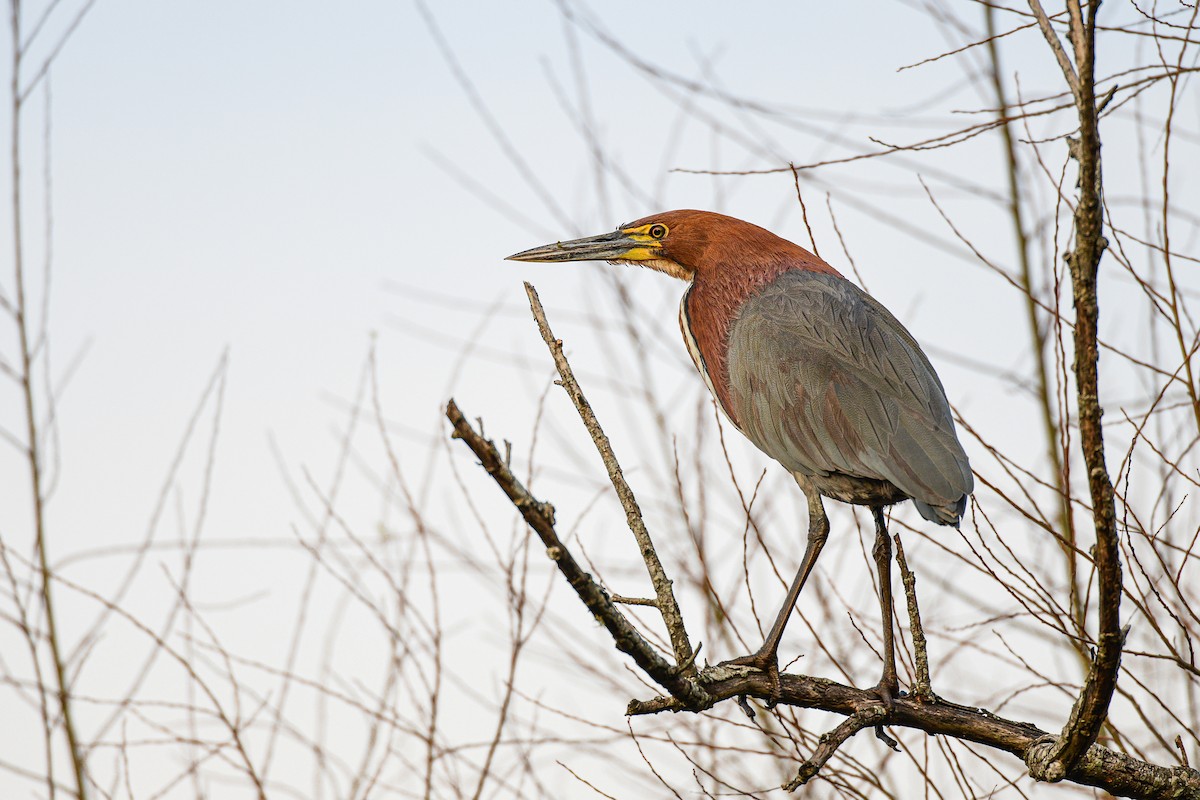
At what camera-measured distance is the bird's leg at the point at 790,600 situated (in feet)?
9.57


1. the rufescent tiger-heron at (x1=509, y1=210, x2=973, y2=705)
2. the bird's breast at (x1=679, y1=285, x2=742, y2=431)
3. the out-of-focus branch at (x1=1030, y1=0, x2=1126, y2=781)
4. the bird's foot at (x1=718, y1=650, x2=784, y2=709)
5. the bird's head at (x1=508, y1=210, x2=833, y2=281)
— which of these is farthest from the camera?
the bird's head at (x1=508, y1=210, x2=833, y2=281)

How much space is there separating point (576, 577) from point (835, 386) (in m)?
1.57

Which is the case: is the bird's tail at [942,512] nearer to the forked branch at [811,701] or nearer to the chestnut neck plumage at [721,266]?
the forked branch at [811,701]

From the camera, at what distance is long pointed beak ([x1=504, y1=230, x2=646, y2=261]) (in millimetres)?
3941

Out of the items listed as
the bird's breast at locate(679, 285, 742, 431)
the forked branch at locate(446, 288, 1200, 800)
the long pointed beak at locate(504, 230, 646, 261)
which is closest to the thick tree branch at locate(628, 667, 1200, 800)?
the forked branch at locate(446, 288, 1200, 800)

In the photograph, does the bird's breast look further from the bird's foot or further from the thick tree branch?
the thick tree branch

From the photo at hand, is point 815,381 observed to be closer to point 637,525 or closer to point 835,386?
point 835,386

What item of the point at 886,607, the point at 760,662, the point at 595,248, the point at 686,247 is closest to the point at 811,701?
the point at 760,662

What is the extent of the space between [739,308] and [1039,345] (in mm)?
1971

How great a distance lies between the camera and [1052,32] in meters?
2.28

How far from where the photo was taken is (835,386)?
3.34 m

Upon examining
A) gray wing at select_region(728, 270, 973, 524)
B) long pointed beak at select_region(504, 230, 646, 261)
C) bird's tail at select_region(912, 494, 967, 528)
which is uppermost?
long pointed beak at select_region(504, 230, 646, 261)

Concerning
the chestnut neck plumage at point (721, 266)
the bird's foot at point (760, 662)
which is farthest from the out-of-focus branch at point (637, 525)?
the chestnut neck plumage at point (721, 266)

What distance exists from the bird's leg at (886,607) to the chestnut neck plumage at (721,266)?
21.9 inches
